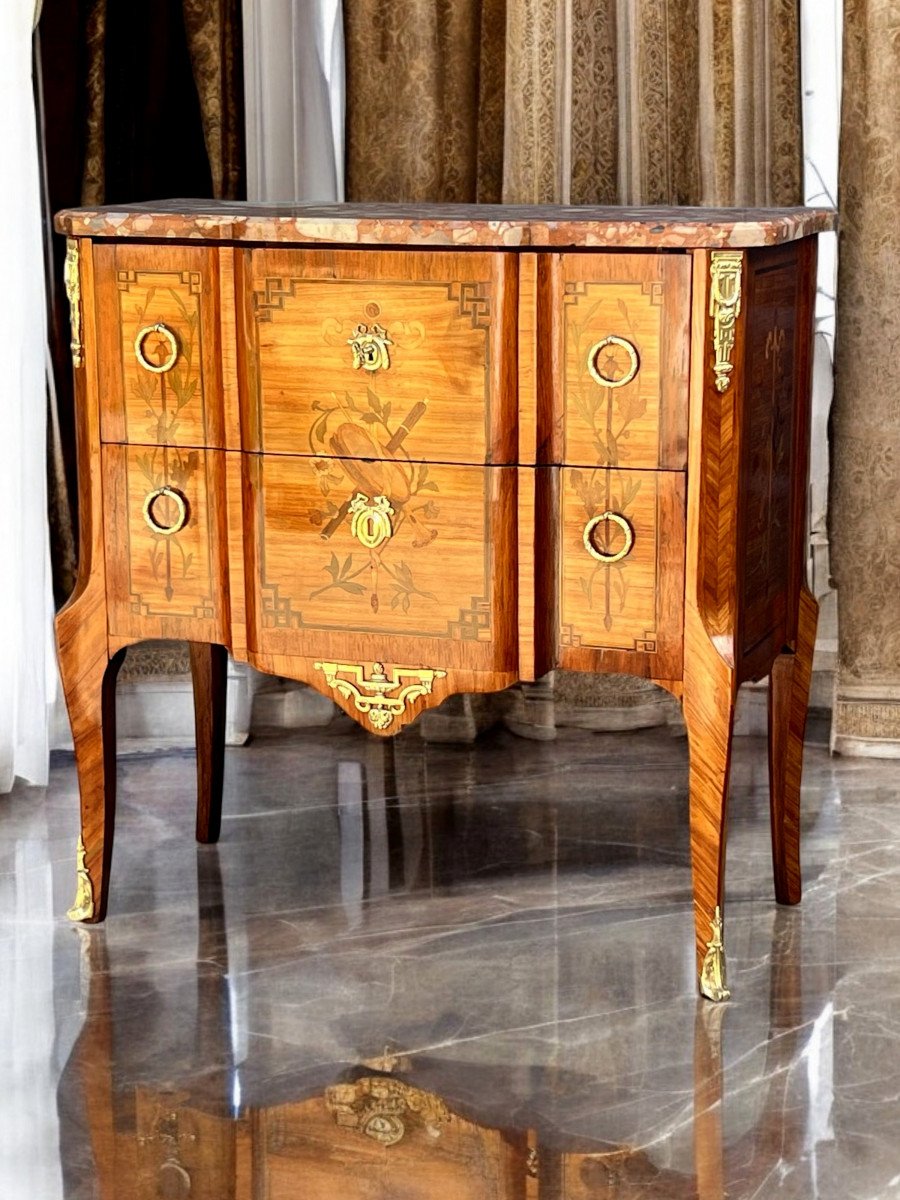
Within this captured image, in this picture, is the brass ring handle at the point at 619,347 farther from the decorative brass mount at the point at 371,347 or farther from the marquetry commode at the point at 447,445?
the decorative brass mount at the point at 371,347

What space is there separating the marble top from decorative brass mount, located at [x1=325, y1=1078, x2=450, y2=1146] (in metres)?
1.05

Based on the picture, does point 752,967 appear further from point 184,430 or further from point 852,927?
point 184,430

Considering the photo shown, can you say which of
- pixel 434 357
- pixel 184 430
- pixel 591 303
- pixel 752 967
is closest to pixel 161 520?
pixel 184 430

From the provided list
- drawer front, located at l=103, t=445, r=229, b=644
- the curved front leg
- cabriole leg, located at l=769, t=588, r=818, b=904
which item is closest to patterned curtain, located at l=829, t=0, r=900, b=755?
cabriole leg, located at l=769, t=588, r=818, b=904

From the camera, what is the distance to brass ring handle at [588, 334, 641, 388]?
7.52 ft

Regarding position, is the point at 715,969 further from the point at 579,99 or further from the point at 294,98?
the point at 294,98

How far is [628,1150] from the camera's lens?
82.6 inches

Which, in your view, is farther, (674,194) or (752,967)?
(674,194)

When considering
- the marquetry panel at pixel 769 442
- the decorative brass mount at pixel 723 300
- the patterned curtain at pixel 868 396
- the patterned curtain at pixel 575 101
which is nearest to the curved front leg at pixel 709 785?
the marquetry panel at pixel 769 442

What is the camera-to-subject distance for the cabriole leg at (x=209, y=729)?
3021mm

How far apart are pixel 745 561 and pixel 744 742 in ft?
3.92

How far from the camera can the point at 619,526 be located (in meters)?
2.36

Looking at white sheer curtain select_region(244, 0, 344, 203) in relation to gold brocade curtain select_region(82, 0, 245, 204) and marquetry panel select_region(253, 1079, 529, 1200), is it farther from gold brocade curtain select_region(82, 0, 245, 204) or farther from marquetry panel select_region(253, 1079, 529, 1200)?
marquetry panel select_region(253, 1079, 529, 1200)

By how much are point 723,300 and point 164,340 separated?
30.0 inches
